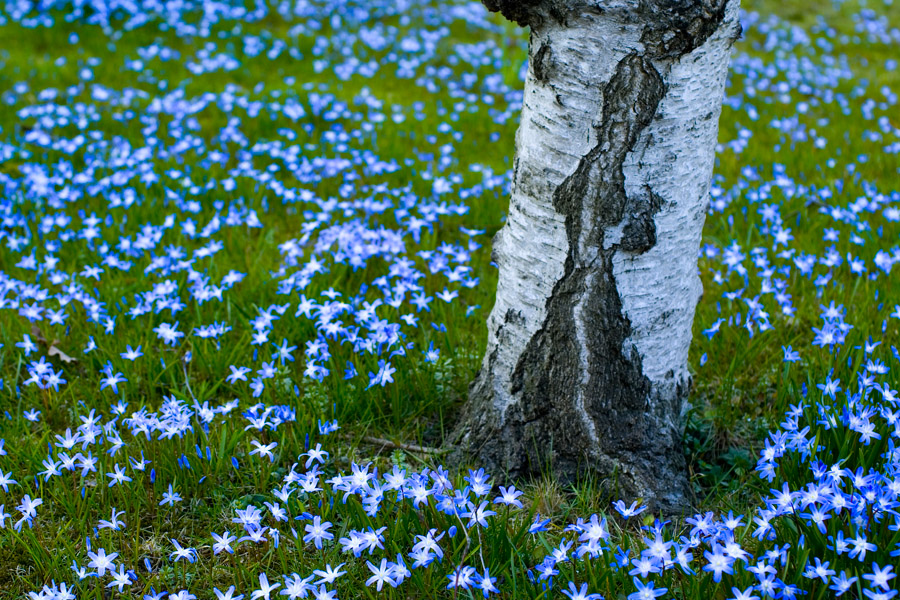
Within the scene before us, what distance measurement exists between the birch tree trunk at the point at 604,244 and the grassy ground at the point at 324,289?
0.18 m

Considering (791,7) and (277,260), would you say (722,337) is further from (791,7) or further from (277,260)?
(791,7)

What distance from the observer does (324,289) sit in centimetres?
343

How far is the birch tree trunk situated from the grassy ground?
18 cm

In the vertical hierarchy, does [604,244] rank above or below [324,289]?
above

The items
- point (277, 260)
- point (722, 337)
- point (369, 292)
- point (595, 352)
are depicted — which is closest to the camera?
point (595, 352)

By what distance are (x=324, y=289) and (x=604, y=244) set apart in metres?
1.68

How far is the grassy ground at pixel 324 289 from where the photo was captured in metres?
2.16

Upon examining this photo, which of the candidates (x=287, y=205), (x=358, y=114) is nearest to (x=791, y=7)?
(x=358, y=114)

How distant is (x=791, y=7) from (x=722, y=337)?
33.1 feet

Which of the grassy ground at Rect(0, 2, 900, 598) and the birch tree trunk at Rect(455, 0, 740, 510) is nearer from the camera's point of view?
the birch tree trunk at Rect(455, 0, 740, 510)

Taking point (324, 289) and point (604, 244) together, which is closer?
point (604, 244)

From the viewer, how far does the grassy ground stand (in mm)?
2162

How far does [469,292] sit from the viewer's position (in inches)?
141

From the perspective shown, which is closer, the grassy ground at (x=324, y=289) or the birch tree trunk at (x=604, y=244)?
the birch tree trunk at (x=604, y=244)
